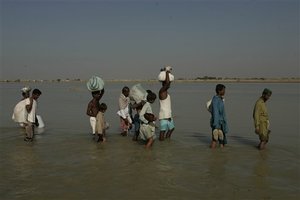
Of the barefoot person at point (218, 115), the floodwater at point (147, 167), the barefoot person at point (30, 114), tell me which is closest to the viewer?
the floodwater at point (147, 167)

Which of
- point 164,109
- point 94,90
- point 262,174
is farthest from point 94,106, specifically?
point 262,174

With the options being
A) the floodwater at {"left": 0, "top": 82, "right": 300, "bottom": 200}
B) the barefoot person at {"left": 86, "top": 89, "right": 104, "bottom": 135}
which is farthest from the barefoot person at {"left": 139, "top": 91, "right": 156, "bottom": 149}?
the barefoot person at {"left": 86, "top": 89, "right": 104, "bottom": 135}

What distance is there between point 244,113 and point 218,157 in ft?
29.8

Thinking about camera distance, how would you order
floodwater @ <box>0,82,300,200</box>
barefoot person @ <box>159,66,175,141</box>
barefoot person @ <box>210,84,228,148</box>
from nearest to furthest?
floodwater @ <box>0,82,300,200</box> < barefoot person @ <box>210,84,228,148</box> < barefoot person @ <box>159,66,175,141</box>

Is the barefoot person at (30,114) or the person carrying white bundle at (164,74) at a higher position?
the person carrying white bundle at (164,74)

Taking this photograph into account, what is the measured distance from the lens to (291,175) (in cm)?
648

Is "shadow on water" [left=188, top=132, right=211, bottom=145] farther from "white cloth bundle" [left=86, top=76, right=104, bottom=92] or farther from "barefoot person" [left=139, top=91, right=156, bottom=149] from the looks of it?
"white cloth bundle" [left=86, top=76, right=104, bottom=92]

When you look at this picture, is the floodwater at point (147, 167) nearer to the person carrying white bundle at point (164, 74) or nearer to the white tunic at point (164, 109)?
the white tunic at point (164, 109)

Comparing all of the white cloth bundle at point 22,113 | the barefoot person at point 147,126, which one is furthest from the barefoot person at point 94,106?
the white cloth bundle at point 22,113

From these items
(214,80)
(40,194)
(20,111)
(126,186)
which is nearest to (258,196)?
(126,186)

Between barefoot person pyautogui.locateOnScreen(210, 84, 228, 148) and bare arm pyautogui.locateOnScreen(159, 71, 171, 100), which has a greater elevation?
bare arm pyautogui.locateOnScreen(159, 71, 171, 100)

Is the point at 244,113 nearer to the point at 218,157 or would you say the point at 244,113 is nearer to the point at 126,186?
the point at 218,157

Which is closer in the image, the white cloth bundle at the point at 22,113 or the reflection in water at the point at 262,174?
the reflection in water at the point at 262,174

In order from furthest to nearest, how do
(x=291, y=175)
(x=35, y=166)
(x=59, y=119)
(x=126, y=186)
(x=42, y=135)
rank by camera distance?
(x=59, y=119)
(x=42, y=135)
(x=35, y=166)
(x=291, y=175)
(x=126, y=186)
